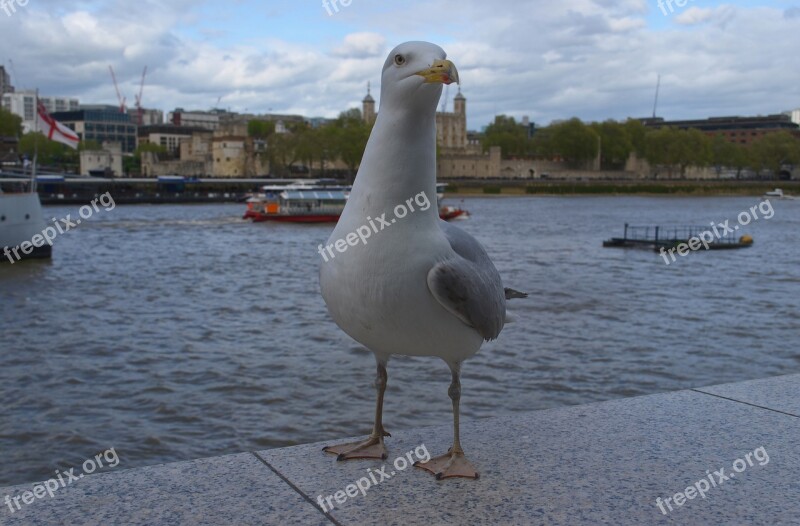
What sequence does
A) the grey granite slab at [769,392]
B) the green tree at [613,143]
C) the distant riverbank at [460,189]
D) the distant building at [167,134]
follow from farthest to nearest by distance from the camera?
the distant building at [167,134] < the green tree at [613,143] < the distant riverbank at [460,189] < the grey granite slab at [769,392]

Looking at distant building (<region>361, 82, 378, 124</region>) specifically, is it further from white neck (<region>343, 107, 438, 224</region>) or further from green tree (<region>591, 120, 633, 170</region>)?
white neck (<region>343, 107, 438, 224</region>)

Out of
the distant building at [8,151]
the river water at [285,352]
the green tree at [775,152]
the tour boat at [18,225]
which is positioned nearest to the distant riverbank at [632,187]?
the green tree at [775,152]

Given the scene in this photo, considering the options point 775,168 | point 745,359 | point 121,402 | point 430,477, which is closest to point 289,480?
point 430,477

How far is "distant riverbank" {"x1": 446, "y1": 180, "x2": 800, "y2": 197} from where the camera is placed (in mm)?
86438

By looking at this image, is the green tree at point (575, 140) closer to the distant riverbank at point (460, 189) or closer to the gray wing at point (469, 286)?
the distant riverbank at point (460, 189)

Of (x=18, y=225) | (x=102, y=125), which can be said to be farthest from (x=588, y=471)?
(x=102, y=125)

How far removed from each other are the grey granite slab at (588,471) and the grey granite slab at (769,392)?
4.8 inches

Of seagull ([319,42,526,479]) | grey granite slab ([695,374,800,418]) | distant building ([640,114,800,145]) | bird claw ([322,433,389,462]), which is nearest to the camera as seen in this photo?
seagull ([319,42,526,479])

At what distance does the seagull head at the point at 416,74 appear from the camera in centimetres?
225

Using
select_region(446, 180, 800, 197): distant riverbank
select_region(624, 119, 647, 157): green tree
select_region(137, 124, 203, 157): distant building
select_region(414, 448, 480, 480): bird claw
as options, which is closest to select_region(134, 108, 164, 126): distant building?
select_region(137, 124, 203, 157): distant building

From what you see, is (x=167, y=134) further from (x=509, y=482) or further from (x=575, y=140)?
(x=509, y=482)

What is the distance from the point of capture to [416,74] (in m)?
2.30

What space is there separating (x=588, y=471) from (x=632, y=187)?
91890 millimetres

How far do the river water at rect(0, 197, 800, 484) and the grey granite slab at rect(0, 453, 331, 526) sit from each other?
5.55 meters
